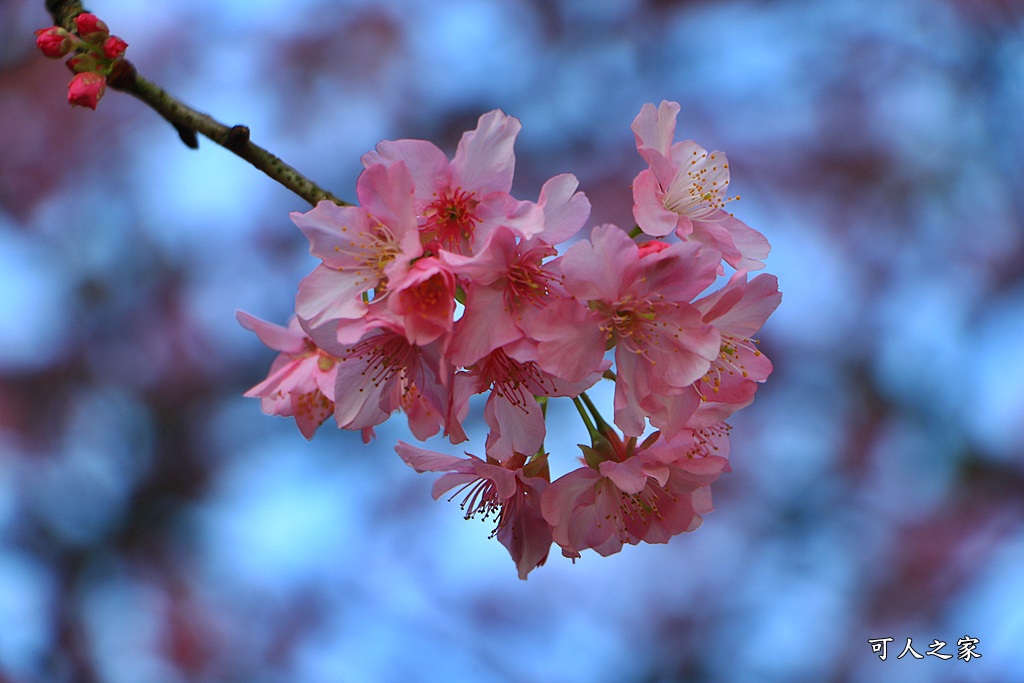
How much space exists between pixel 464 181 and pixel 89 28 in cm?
54

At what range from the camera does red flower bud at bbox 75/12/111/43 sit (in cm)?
102

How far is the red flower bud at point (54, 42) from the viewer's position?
1.02m

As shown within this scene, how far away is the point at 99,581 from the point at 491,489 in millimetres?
2724

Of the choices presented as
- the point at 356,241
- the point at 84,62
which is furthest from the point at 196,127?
the point at 356,241

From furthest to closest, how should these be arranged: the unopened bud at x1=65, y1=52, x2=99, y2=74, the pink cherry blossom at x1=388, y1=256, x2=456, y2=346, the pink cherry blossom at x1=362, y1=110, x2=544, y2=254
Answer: the unopened bud at x1=65, y1=52, x2=99, y2=74, the pink cherry blossom at x1=362, y1=110, x2=544, y2=254, the pink cherry blossom at x1=388, y1=256, x2=456, y2=346

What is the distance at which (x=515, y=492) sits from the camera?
1075 millimetres

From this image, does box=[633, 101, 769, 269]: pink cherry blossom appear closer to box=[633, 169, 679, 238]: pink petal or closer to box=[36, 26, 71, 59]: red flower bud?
Answer: box=[633, 169, 679, 238]: pink petal

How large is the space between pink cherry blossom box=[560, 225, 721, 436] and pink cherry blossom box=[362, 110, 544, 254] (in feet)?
0.41

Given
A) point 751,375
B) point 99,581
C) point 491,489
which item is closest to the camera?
point 751,375

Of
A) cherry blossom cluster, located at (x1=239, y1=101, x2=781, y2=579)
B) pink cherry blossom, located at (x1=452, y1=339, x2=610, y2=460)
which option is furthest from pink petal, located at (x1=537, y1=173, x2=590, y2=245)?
pink cherry blossom, located at (x1=452, y1=339, x2=610, y2=460)

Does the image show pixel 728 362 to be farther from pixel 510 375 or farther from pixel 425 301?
pixel 425 301

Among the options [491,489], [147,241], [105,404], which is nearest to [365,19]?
[147,241]

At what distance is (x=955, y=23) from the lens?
3561 millimetres

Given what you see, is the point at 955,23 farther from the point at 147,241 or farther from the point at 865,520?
the point at 147,241
